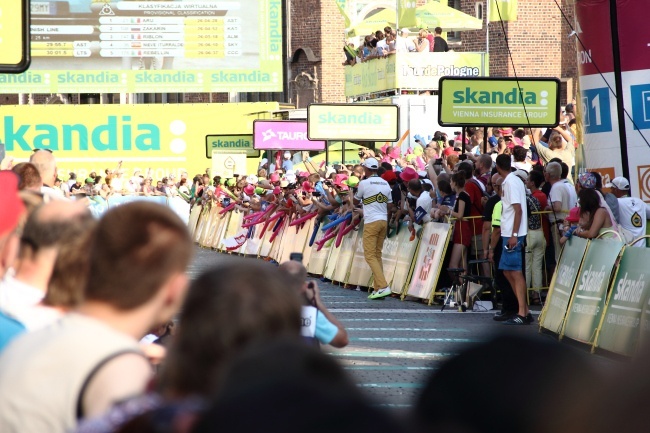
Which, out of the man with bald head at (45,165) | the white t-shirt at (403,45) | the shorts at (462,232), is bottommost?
the shorts at (462,232)

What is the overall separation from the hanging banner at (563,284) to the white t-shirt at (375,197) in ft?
17.5

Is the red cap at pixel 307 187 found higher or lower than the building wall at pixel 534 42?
lower

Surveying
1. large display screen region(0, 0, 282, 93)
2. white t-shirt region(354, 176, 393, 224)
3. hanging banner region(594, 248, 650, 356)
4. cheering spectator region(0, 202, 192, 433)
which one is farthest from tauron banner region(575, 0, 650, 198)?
large display screen region(0, 0, 282, 93)

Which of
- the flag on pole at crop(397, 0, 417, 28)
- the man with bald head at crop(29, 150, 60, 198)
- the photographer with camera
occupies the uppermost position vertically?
the flag on pole at crop(397, 0, 417, 28)

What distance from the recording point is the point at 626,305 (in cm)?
1172

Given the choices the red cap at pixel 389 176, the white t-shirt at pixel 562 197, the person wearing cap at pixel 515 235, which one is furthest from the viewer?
the red cap at pixel 389 176

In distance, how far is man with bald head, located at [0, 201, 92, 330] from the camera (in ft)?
14.3

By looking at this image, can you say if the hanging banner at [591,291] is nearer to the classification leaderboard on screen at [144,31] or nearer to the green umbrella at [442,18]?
the green umbrella at [442,18]

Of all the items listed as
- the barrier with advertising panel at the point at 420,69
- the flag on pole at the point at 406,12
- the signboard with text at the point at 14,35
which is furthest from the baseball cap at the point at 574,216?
the flag on pole at the point at 406,12

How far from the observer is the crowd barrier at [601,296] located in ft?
37.9

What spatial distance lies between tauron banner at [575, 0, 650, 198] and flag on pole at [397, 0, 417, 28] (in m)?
21.2

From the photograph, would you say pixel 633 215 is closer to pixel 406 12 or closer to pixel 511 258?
pixel 511 258

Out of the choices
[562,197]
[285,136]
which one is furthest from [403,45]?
[562,197]

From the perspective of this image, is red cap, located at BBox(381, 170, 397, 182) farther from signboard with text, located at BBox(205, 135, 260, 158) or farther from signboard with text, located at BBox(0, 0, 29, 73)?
signboard with text, located at BBox(205, 135, 260, 158)
